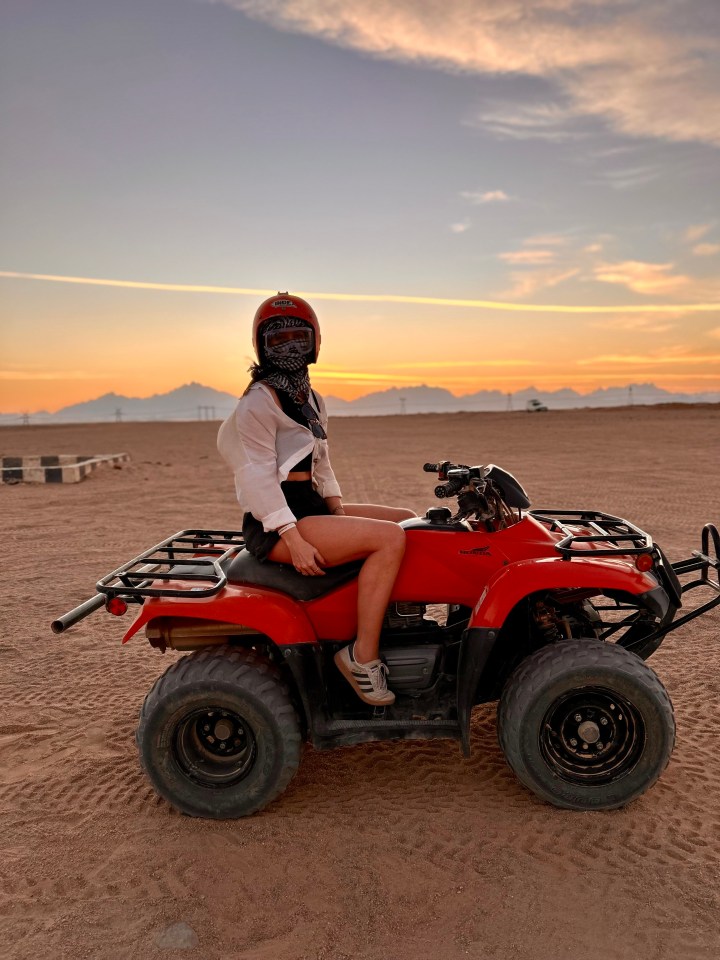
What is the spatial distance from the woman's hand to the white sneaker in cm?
43

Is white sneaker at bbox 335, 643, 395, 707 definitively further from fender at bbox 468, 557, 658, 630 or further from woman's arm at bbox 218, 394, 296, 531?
woman's arm at bbox 218, 394, 296, 531

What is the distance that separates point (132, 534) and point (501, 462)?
459 inches

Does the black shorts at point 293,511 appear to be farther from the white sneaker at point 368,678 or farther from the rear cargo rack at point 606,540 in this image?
the rear cargo rack at point 606,540

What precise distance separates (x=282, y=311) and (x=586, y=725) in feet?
7.68

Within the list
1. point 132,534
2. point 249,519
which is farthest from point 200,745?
point 132,534

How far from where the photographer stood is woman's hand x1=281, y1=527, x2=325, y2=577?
3385mm

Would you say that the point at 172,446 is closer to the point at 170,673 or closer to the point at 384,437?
the point at 384,437

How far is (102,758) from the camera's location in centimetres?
400

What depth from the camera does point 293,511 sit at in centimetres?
366

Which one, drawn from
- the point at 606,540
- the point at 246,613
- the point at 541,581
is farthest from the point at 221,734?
the point at 606,540

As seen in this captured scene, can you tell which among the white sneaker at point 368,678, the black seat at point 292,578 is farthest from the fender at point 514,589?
the black seat at point 292,578

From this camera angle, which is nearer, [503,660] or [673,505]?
[503,660]

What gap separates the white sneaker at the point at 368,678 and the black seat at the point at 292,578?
12.0 inches

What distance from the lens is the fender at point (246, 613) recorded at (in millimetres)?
3438
